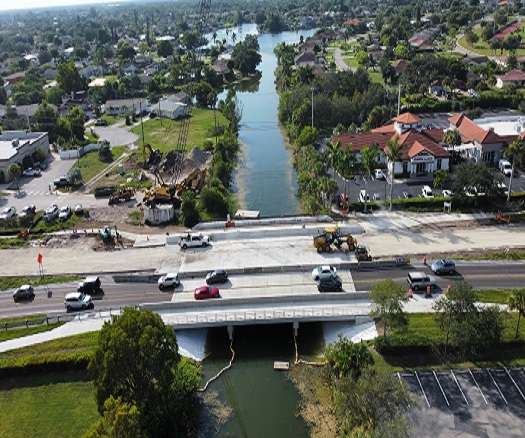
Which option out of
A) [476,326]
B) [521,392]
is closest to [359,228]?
[476,326]

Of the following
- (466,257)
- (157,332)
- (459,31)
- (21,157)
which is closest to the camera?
(157,332)

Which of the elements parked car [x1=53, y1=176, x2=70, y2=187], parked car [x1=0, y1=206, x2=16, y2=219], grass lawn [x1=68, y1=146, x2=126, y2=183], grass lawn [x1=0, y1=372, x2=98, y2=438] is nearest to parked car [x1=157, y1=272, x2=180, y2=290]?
grass lawn [x1=0, y1=372, x2=98, y2=438]

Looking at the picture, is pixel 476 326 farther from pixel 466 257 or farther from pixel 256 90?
pixel 256 90

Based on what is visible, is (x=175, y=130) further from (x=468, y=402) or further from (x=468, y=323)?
(x=468, y=402)

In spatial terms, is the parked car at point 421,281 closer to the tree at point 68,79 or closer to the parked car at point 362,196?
the parked car at point 362,196

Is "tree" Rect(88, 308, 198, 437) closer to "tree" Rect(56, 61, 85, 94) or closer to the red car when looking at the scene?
the red car

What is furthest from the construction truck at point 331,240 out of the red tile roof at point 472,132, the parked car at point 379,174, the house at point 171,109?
the house at point 171,109

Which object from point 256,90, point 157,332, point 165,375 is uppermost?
point 157,332

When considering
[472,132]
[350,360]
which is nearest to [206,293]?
[350,360]
